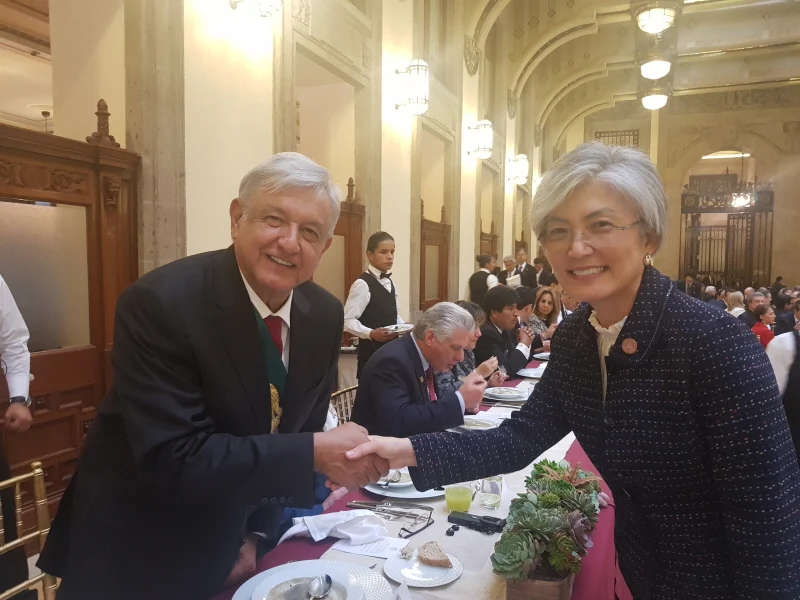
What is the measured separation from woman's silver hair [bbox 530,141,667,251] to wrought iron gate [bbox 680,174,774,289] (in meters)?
18.3

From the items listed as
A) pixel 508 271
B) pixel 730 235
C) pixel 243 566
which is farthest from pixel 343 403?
pixel 730 235

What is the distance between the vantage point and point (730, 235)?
18.6 meters

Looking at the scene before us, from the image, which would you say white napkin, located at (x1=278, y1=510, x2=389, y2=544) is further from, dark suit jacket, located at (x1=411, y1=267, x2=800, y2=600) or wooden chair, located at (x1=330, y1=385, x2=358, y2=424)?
wooden chair, located at (x1=330, y1=385, x2=358, y2=424)

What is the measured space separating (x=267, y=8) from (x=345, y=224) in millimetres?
2463

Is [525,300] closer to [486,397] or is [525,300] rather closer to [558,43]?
[486,397]

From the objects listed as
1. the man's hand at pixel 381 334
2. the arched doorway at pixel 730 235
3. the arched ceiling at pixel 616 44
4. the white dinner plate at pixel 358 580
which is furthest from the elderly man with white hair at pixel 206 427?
the arched doorway at pixel 730 235

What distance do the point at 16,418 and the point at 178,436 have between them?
6.49ft

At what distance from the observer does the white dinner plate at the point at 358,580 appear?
1252mm

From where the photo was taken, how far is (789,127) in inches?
673

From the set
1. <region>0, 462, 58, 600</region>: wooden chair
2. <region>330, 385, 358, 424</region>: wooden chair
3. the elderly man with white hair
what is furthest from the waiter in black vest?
the elderly man with white hair

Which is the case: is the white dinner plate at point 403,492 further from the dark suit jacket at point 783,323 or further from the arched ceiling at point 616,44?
the arched ceiling at point 616,44

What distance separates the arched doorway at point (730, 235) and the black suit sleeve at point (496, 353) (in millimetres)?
15158

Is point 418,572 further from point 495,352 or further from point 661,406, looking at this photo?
point 495,352

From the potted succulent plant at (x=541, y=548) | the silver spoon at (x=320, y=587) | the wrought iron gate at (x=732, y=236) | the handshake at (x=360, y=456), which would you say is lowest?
the silver spoon at (x=320, y=587)
